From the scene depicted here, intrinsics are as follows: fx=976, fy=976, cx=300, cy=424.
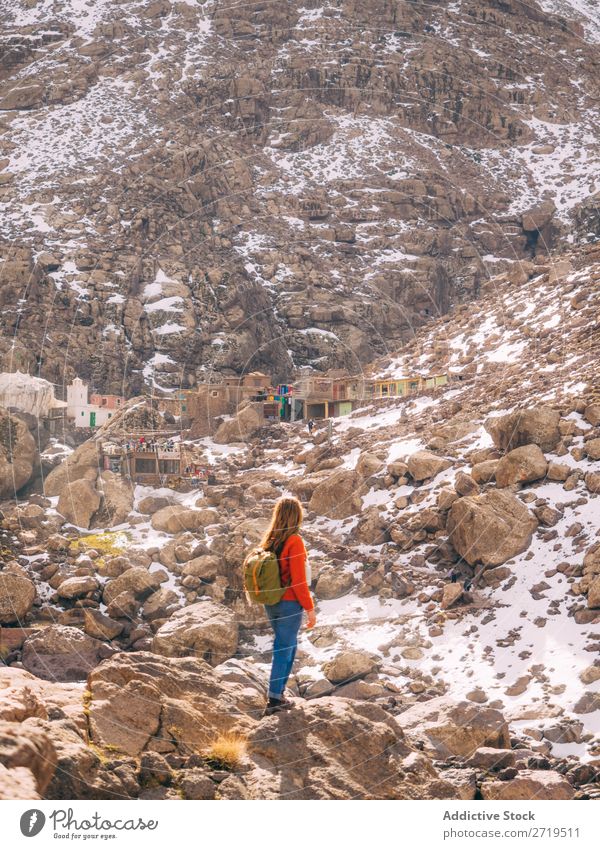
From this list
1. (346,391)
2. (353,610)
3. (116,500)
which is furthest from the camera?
(346,391)

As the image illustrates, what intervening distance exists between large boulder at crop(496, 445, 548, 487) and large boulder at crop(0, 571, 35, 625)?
442 inches

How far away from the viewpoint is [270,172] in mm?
83188

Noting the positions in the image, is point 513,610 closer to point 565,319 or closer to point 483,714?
point 483,714

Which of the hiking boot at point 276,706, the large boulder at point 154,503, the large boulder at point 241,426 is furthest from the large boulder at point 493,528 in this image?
the large boulder at point 241,426

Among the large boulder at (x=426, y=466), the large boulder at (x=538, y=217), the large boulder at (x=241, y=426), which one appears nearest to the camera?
the large boulder at (x=426, y=466)

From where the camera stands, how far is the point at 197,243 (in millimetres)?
71688

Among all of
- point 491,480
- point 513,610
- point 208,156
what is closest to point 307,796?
point 513,610

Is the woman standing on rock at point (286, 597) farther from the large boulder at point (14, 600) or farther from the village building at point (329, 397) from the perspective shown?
the village building at point (329, 397)

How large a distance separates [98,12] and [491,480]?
89814 millimetres

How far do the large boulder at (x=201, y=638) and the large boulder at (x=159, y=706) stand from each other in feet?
30.4

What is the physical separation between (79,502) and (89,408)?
46.4 feet

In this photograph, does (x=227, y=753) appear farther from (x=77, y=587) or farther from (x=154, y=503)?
(x=154, y=503)

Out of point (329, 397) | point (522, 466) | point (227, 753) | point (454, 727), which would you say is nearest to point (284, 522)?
point (227, 753)

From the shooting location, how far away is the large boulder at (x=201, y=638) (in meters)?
19.2
